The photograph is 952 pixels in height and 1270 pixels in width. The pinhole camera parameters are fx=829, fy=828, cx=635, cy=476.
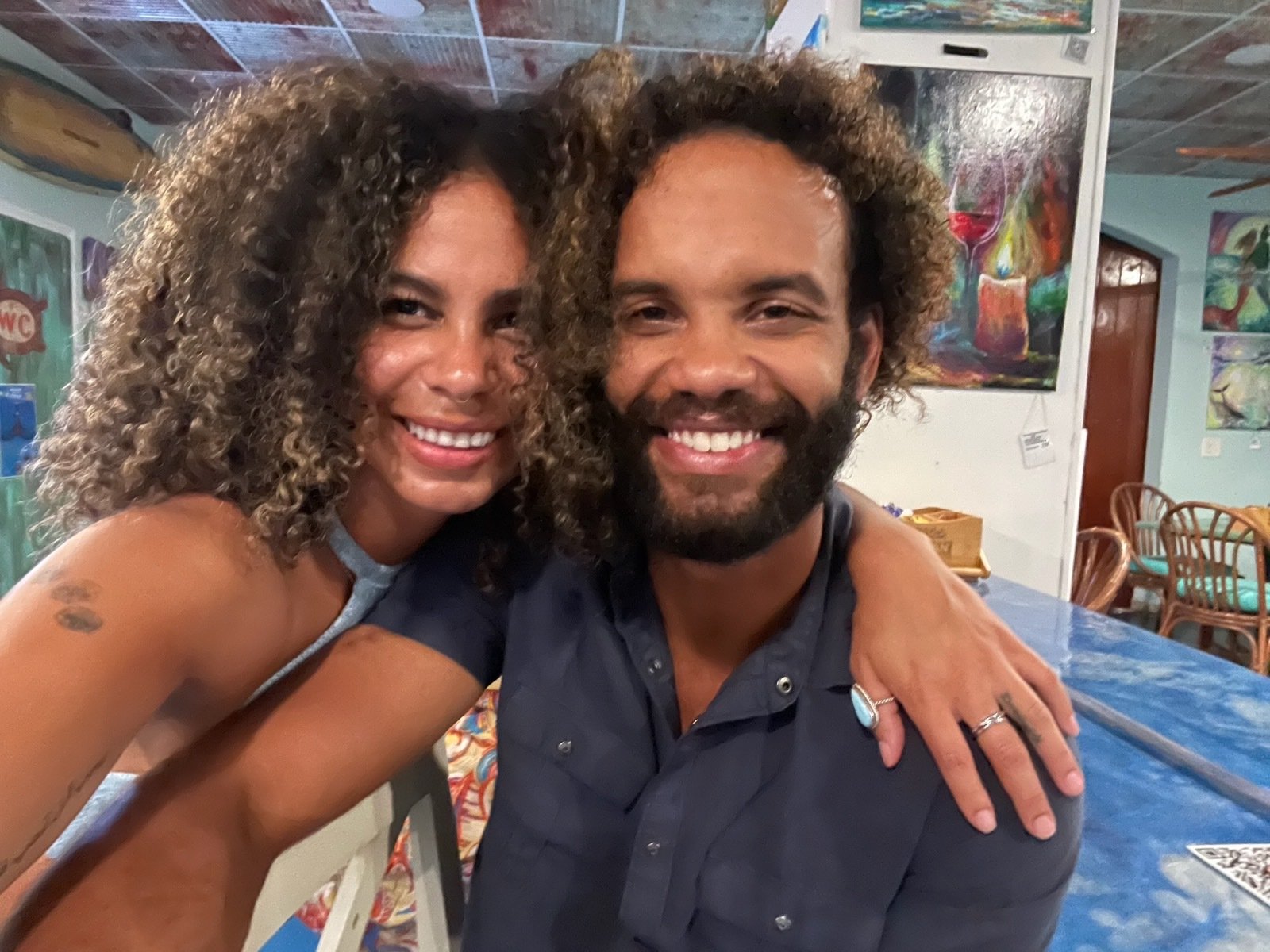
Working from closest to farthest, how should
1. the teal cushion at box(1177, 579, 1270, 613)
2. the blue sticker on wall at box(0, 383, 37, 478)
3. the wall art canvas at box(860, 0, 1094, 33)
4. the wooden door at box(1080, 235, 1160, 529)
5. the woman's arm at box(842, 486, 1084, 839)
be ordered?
the woman's arm at box(842, 486, 1084, 839)
the wall art canvas at box(860, 0, 1094, 33)
the teal cushion at box(1177, 579, 1270, 613)
the blue sticker on wall at box(0, 383, 37, 478)
the wooden door at box(1080, 235, 1160, 529)

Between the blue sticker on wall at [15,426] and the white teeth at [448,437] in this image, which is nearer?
the white teeth at [448,437]

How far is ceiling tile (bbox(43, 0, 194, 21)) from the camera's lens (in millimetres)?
3289

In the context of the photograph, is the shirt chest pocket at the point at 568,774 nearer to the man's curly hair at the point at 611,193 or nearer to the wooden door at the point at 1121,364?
the man's curly hair at the point at 611,193

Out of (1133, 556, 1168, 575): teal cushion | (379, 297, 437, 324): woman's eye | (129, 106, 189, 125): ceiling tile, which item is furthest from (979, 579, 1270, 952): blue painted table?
(129, 106, 189, 125): ceiling tile

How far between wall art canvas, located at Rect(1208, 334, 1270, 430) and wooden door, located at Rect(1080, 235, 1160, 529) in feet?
1.16

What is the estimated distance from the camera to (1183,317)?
5195 millimetres

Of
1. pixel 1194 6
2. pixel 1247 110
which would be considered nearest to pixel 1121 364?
pixel 1247 110

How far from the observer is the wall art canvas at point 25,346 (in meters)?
3.72

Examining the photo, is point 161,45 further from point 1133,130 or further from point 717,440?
point 1133,130

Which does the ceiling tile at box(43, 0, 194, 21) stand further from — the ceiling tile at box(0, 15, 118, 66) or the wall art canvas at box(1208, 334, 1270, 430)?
the wall art canvas at box(1208, 334, 1270, 430)

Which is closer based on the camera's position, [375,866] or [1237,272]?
[375,866]

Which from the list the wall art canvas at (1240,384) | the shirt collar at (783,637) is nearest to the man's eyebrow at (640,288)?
the shirt collar at (783,637)

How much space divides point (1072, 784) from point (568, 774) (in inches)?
20.3

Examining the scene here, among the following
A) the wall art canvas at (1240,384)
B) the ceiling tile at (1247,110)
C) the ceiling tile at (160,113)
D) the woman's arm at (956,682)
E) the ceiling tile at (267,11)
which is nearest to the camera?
the woman's arm at (956,682)
